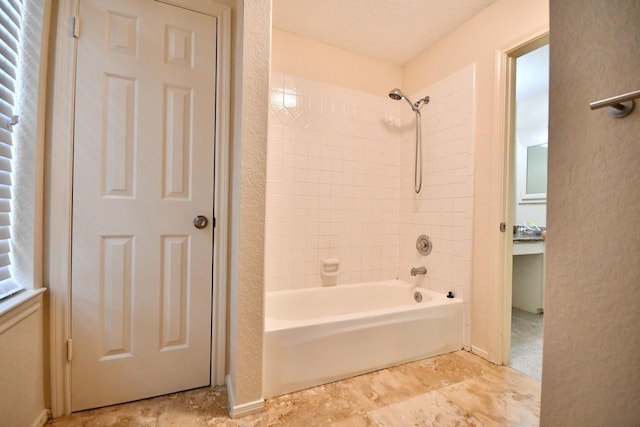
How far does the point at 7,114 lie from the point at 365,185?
2.14m

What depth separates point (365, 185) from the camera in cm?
242

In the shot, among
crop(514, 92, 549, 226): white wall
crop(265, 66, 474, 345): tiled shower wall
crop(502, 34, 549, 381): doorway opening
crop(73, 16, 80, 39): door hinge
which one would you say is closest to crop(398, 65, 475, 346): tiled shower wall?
crop(265, 66, 474, 345): tiled shower wall

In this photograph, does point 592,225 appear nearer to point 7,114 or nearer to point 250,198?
point 250,198

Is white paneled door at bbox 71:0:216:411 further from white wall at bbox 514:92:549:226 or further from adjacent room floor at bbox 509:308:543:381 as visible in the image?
white wall at bbox 514:92:549:226

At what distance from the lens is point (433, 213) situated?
2217 mm

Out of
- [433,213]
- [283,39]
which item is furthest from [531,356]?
[283,39]

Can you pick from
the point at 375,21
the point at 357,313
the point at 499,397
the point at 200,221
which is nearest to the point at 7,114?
the point at 200,221

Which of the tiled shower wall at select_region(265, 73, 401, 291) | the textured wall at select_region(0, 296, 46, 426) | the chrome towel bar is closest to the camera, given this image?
the chrome towel bar

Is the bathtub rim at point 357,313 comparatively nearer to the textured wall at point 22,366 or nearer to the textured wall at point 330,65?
the textured wall at point 22,366

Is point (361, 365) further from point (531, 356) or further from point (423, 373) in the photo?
point (531, 356)

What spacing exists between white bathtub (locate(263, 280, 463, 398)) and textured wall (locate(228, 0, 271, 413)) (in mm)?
135

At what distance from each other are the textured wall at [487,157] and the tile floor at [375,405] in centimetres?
32

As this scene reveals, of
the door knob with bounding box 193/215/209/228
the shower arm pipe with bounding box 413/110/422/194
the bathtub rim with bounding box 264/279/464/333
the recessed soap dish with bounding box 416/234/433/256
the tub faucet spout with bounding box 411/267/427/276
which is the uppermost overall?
the shower arm pipe with bounding box 413/110/422/194

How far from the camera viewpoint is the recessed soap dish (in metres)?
2.23
